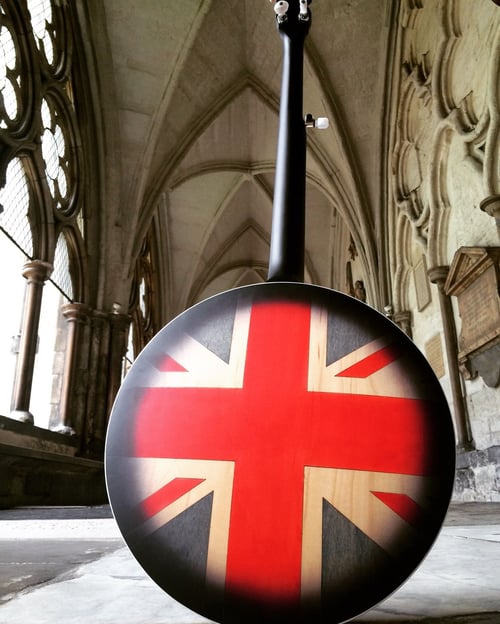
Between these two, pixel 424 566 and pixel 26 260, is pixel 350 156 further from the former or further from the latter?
pixel 424 566

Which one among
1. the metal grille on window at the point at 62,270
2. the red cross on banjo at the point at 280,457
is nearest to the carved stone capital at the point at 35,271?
the metal grille on window at the point at 62,270

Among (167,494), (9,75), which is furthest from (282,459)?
(9,75)

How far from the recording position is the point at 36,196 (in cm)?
729

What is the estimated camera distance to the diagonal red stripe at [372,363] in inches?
24.4

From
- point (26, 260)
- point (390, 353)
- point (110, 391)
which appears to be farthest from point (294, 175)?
point (110, 391)

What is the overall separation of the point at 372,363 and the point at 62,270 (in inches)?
343

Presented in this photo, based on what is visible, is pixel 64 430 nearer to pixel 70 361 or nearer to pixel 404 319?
pixel 70 361

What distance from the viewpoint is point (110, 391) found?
8.84 metres

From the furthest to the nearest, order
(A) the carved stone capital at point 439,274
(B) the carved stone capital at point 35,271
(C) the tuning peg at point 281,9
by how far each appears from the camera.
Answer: (B) the carved stone capital at point 35,271 < (A) the carved stone capital at point 439,274 < (C) the tuning peg at point 281,9

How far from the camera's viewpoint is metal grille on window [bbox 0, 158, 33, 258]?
6973 millimetres

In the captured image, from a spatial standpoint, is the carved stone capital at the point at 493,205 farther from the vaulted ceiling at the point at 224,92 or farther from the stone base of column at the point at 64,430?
the stone base of column at the point at 64,430

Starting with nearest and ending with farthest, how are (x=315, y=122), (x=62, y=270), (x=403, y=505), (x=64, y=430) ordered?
(x=403, y=505) → (x=315, y=122) → (x=64, y=430) → (x=62, y=270)

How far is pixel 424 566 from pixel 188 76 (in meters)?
9.69

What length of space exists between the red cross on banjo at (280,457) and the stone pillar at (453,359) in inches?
232
